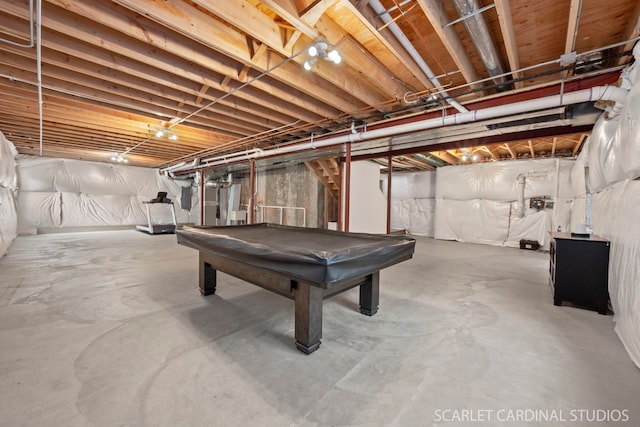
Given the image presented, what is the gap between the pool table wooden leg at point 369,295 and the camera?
2.29 m

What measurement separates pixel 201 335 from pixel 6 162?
5.47 m

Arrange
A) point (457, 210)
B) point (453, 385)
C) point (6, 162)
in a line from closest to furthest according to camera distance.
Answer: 1. point (453, 385)
2. point (6, 162)
3. point (457, 210)

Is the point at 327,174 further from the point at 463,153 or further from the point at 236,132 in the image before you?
the point at 463,153

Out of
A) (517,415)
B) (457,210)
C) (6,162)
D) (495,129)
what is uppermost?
(495,129)

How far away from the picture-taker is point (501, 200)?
664 cm

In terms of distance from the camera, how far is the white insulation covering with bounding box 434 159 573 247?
234 inches

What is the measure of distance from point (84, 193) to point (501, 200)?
12320 millimetres

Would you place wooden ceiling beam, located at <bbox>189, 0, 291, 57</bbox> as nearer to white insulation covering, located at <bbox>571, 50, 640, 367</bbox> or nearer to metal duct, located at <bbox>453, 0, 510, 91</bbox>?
metal duct, located at <bbox>453, 0, 510, 91</bbox>

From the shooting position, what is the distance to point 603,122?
2.71m

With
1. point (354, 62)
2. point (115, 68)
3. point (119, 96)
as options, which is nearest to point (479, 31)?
point (354, 62)

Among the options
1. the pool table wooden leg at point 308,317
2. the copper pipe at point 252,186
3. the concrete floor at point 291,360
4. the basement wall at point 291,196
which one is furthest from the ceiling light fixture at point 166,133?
the pool table wooden leg at point 308,317

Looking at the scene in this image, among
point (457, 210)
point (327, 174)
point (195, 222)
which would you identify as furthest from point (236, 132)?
point (195, 222)

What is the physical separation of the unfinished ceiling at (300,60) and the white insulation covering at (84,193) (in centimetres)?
360

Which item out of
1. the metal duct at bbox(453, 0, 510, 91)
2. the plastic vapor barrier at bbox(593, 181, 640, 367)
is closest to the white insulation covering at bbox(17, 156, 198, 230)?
the metal duct at bbox(453, 0, 510, 91)
